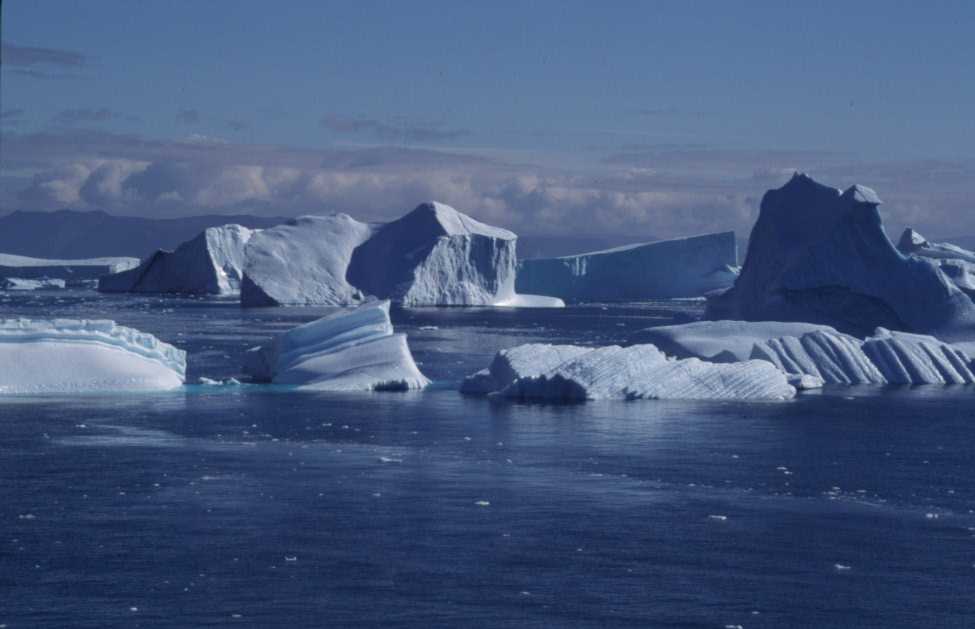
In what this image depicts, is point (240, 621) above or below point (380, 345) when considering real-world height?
below

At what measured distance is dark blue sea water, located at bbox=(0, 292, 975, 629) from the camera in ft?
24.1

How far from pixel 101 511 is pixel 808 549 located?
15.0ft

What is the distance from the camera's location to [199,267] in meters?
57.7

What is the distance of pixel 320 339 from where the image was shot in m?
19.2

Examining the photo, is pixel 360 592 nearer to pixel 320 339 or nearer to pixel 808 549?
pixel 808 549

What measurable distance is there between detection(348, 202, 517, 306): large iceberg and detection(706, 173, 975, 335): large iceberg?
19.4 meters

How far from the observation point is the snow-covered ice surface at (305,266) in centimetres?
4575

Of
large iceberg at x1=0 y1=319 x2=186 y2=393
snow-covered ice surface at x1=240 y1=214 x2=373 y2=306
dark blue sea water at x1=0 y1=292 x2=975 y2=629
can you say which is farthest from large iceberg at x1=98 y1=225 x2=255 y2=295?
dark blue sea water at x1=0 y1=292 x2=975 y2=629

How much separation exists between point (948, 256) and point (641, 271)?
17176 mm

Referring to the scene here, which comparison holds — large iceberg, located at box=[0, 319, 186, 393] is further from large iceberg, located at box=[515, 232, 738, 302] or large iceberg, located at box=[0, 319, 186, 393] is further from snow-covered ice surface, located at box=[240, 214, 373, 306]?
large iceberg, located at box=[515, 232, 738, 302]

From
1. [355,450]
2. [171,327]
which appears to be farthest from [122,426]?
[171,327]

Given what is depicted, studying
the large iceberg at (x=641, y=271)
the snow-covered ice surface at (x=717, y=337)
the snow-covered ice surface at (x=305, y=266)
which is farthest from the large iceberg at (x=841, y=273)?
the snow-covered ice surface at (x=305, y=266)

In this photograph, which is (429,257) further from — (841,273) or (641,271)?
(841,273)

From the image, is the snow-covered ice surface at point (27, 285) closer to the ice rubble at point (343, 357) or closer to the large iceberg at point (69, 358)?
the ice rubble at point (343, 357)
